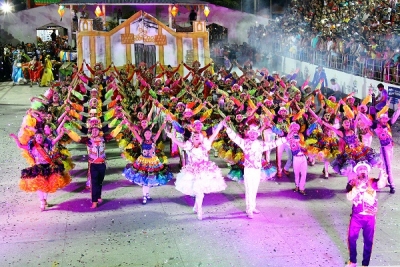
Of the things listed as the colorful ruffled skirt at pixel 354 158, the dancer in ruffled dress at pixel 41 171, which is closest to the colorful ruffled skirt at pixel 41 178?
the dancer in ruffled dress at pixel 41 171

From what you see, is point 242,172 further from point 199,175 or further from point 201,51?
point 201,51

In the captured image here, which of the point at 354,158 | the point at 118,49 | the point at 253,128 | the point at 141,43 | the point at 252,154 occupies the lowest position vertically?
the point at 354,158

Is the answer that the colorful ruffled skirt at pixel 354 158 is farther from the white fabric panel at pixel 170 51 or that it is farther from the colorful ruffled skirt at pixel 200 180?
the white fabric panel at pixel 170 51

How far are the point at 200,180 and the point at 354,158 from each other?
3.29 metres

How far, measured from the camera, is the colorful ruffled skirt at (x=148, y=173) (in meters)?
10.7

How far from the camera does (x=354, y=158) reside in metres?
11.1

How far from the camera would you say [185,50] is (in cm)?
2566

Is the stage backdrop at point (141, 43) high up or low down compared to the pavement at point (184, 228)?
up

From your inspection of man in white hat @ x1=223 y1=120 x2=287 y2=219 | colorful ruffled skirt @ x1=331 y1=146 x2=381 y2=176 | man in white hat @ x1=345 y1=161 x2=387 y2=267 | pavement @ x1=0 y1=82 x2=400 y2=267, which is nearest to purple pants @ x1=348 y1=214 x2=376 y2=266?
man in white hat @ x1=345 y1=161 x2=387 y2=267

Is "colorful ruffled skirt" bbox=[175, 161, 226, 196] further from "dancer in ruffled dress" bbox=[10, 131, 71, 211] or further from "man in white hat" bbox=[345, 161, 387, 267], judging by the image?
"man in white hat" bbox=[345, 161, 387, 267]

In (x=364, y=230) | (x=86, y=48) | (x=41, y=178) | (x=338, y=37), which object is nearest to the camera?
(x=364, y=230)

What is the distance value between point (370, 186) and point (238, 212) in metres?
3.40

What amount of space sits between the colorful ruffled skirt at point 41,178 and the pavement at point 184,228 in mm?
549

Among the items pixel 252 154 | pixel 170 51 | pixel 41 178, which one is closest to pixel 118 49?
pixel 170 51
